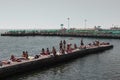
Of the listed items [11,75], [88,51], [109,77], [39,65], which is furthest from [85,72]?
[88,51]

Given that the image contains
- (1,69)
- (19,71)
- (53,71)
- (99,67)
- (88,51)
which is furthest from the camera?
(88,51)

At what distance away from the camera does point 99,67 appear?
3634 centimetres

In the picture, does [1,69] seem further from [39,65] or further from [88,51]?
[88,51]

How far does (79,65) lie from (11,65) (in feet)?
38.0

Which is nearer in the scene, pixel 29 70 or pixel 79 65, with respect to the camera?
pixel 29 70

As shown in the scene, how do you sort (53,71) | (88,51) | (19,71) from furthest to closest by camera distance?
(88,51), (53,71), (19,71)

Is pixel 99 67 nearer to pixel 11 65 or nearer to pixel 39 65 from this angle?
pixel 39 65

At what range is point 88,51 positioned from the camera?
171 feet

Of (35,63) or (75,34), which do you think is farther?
(75,34)

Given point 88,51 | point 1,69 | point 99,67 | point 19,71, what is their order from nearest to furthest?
point 1,69 < point 19,71 < point 99,67 < point 88,51

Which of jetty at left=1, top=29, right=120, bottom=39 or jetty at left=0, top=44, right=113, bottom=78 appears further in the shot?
jetty at left=1, top=29, right=120, bottom=39

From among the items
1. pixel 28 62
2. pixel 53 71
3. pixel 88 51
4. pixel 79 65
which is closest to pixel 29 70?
pixel 28 62

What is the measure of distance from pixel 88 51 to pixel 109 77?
22347 mm

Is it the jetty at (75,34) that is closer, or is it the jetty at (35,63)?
the jetty at (35,63)
